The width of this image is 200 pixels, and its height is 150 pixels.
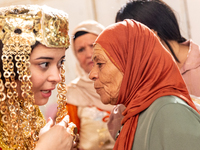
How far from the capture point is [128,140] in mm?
1092

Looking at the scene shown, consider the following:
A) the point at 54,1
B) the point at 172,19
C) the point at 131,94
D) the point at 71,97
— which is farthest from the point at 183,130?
the point at 54,1

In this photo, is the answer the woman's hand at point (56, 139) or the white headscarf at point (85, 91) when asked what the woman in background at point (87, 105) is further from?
the woman's hand at point (56, 139)

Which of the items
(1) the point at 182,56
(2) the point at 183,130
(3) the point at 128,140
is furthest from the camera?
(1) the point at 182,56

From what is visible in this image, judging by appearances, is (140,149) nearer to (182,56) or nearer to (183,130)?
(183,130)

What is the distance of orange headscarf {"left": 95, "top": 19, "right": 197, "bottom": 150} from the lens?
110 centimetres

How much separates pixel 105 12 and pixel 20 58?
168cm

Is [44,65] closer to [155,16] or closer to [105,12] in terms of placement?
[155,16]

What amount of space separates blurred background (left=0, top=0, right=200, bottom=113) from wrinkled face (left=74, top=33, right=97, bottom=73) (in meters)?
0.45

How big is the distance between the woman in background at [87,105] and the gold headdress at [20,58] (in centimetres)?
85

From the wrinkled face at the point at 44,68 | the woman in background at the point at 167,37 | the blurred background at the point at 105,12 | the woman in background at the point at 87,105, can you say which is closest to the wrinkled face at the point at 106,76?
the wrinkled face at the point at 44,68

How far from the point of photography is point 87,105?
7.32ft

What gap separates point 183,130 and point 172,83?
238 millimetres

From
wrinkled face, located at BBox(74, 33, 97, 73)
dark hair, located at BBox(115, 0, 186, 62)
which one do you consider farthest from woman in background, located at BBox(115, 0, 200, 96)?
wrinkled face, located at BBox(74, 33, 97, 73)

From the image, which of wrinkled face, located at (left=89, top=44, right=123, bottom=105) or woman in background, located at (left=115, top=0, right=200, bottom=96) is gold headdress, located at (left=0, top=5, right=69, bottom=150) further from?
woman in background, located at (left=115, top=0, right=200, bottom=96)
